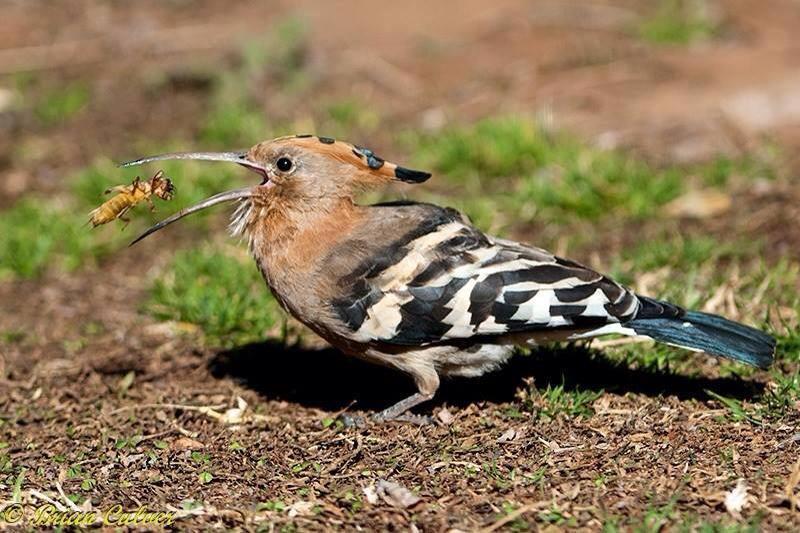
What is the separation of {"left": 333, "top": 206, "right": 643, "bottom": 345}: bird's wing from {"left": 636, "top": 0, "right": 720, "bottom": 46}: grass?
17.4 feet

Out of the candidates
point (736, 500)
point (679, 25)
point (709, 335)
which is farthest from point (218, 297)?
point (679, 25)

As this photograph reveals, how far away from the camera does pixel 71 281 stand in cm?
658

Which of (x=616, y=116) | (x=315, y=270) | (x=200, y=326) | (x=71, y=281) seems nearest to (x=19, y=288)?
(x=71, y=281)

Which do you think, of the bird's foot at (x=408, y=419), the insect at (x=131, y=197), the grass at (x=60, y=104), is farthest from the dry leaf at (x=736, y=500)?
the grass at (x=60, y=104)

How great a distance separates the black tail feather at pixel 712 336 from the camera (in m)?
4.33

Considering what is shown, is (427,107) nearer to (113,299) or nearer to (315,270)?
(113,299)

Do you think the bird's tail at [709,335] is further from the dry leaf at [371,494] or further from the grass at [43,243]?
the grass at [43,243]

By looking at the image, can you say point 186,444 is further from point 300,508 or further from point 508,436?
point 508,436

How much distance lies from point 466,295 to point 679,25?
5803 millimetres

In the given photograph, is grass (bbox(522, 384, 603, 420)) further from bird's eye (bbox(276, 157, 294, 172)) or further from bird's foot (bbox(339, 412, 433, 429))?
bird's eye (bbox(276, 157, 294, 172))

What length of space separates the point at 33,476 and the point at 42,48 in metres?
6.64

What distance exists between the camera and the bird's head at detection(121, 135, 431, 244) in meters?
4.63

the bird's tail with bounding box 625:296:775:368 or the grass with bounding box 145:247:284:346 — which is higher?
the bird's tail with bounding box 625:296:775:368

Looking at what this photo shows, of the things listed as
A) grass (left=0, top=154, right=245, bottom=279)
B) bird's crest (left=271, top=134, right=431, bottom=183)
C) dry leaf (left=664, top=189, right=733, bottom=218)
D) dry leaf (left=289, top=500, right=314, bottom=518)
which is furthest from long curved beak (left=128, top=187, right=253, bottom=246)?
dry leaf (left=664, top=189, right=733, bottom=218)
